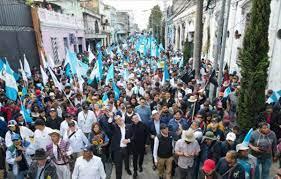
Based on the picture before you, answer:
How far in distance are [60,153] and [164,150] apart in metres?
2.18

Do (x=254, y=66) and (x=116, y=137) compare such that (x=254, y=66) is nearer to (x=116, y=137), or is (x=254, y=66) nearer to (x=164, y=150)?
(x=164, y=150)

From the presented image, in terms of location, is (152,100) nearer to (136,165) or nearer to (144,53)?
(136,165)

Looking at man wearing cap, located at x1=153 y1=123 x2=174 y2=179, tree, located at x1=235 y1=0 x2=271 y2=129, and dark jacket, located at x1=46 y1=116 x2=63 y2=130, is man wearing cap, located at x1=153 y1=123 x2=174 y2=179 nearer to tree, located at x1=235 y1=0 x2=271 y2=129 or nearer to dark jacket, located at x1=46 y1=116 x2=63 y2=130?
dark jacket, located at x1=46 y1=116 x2=63 y2=130

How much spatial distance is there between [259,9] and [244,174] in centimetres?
451

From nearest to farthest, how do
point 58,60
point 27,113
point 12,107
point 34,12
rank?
point 27,113 < point 12,107 < point 34,12 < point 58,60

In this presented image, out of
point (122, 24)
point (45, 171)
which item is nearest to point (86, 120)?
point (45, 171)

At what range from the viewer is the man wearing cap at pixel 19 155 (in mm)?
5762

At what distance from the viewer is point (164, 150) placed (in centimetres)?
609

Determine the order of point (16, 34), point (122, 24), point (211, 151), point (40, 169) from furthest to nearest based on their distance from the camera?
1. point (122, 24)
2. point (16, 34)
3. point (211, 151)
4. point (40, 169)

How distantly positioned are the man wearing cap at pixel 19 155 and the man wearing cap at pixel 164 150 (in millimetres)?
2742

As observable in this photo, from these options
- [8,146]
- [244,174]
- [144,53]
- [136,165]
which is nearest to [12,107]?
[8,146]

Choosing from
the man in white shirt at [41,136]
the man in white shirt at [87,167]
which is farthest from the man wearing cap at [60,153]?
the man in white shirt at [87,167]

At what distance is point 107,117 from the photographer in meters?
7.24

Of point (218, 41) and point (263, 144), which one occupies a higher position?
point (218, 41)
